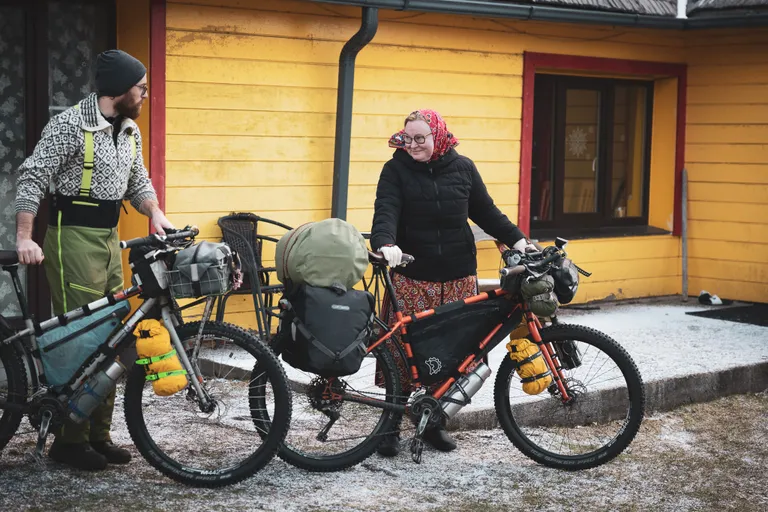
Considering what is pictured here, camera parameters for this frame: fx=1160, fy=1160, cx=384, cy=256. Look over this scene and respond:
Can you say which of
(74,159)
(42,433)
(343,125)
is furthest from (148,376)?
(343,125)

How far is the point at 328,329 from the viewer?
484 cm

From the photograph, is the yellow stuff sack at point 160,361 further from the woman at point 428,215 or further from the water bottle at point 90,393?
the woman at point 428,215

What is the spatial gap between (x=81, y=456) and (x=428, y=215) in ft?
→ 6.29

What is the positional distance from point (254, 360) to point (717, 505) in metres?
2.09

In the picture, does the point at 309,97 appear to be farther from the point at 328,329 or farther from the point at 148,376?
the point at 148,376

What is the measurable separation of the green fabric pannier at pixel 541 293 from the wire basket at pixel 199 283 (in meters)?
1.34

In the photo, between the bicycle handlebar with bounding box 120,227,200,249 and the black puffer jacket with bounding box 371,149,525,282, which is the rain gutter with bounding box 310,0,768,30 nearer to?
the black puffer jacket with bounding box 371,149,525,282

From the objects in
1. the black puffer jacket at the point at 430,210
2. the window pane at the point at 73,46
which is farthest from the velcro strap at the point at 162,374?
the window pane at the point at 73,46

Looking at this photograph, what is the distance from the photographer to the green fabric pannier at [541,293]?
16.8 feet

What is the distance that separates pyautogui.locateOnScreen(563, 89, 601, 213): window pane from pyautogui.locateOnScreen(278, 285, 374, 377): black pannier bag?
573cm

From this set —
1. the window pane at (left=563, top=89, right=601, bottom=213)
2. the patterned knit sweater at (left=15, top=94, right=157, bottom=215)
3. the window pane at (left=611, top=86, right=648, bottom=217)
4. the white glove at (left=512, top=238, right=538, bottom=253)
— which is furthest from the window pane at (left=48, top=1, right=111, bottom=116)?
the window pane at (left=611, top=86, right=648, bottom=217)

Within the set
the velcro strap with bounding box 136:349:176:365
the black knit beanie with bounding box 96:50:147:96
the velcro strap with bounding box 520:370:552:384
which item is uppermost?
the black knit beanie with bounding box 96:50:147:96

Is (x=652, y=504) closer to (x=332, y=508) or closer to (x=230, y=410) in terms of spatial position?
(x=332, y=508)

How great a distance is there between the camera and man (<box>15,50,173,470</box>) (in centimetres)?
497
